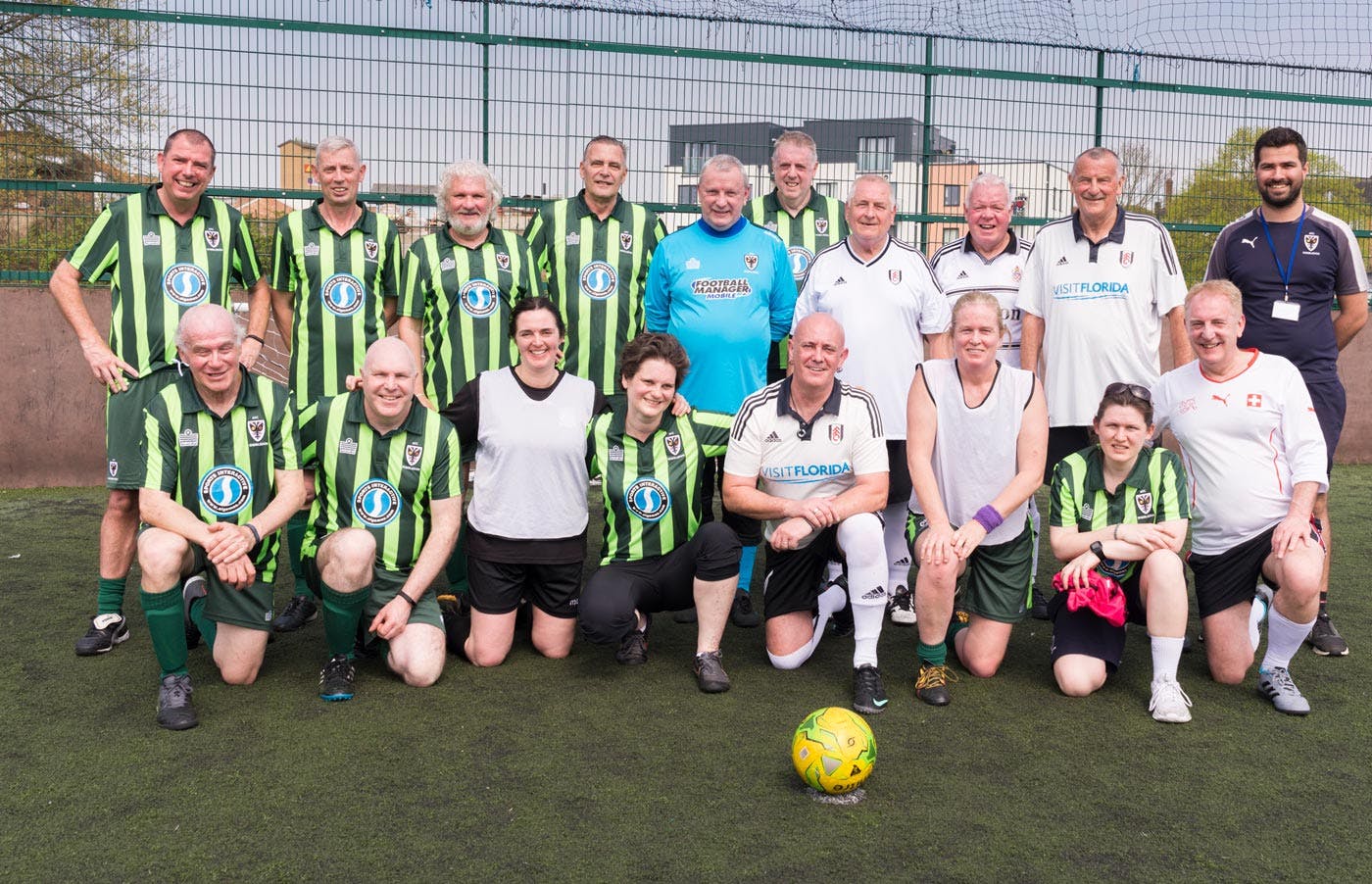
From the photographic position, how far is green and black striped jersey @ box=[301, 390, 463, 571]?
3680mm

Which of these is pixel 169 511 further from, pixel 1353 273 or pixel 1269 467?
pixel 1353 273

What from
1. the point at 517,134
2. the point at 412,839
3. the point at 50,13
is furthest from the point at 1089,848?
the point at 50,13

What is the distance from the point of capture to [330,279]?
4.45 meters

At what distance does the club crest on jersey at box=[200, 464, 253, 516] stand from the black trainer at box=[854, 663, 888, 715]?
6.88ft

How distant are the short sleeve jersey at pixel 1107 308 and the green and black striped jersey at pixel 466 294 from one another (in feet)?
7.05

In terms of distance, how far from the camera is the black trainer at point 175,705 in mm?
3186

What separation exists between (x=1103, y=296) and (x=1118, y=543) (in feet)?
3.88

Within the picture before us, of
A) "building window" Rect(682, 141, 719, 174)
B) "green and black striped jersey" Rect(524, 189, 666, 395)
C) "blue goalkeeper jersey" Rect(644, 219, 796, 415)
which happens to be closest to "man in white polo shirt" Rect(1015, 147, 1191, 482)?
"blue goalkeeper jersey" Rect(644, 219, 796, 415)

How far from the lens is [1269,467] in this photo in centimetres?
366

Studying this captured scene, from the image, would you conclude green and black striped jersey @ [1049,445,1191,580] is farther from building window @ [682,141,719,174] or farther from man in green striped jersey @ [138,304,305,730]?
building window @ [682,141,719,174]

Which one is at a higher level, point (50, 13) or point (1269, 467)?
point (50, 13)

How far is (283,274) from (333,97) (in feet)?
8.64

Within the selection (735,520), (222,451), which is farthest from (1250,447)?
(222,451)

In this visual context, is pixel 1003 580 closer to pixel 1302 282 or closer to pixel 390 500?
pixel 1302 282
